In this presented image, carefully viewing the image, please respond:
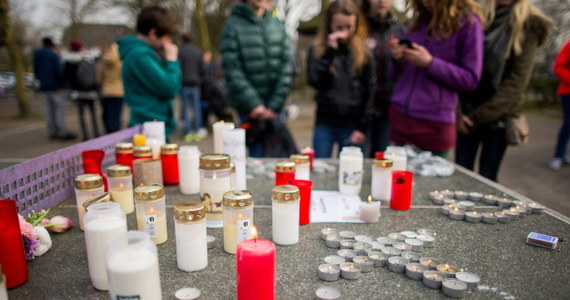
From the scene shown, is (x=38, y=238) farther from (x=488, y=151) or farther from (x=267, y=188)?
(x=488, y=151)

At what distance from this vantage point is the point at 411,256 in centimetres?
123

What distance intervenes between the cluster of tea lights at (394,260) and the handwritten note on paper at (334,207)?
6.5 inches

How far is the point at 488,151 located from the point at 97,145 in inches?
110

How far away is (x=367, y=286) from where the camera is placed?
109 cm

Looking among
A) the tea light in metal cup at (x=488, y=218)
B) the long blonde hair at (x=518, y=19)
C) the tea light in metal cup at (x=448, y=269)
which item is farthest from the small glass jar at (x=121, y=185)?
the long blonde hair at (x=518, y=19)

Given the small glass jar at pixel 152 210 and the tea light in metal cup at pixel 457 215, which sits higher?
the small glass jar at pixel 152 210

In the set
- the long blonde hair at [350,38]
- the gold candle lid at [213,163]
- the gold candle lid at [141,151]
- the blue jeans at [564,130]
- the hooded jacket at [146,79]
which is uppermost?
the long blonde hair at [350,38]

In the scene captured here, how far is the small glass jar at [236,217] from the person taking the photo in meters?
1.20

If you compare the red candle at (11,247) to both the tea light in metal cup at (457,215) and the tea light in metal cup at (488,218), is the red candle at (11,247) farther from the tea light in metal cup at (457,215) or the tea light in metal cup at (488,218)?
the tea light in metal cup at (488,218)

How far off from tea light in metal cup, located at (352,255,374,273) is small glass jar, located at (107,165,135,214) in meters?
1.03

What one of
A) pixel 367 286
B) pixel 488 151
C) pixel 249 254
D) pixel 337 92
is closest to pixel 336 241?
pixel 367 286

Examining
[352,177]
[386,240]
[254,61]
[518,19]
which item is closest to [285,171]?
[352,177]

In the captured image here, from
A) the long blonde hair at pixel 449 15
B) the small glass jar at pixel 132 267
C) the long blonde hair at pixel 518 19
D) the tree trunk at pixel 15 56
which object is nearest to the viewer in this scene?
the small glass jar at pixel 132 267

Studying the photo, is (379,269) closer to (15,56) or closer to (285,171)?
(285,171)
